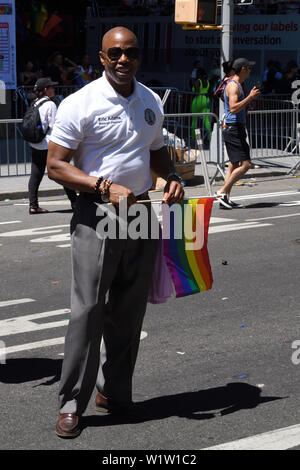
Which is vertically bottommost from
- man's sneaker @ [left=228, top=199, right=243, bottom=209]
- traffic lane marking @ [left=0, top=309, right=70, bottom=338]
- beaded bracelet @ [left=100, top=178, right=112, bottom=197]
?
man's sneaker @ [left=228, top=199, right=243, bottom=209]

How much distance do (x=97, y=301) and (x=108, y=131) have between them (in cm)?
86

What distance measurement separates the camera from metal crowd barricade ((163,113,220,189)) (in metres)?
14.0

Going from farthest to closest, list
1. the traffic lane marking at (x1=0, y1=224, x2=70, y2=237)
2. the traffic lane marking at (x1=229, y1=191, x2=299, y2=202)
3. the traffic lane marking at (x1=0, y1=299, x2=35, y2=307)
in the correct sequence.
→ the traffic lane marking at (x1=229, y1=191, x2=299, y2=202), the traffic lane marking at (x1=0, y1=224, x2=70, y2=237), the traffic lane marking at (x1=0, y1=299, x2=35, y2=307)

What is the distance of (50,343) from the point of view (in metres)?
5.93

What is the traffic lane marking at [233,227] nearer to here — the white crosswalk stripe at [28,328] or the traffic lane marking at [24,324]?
the white crosswalk stripe at [28,328]

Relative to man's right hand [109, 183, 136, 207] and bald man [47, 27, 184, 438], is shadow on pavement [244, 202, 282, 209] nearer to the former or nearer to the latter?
bald man [47, 27, 184, 438]

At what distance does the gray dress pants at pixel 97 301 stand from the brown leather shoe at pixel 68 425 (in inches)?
1.2

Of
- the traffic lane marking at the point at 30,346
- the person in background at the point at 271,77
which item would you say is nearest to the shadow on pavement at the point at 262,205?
the traffic lane marking at the point at 30,346

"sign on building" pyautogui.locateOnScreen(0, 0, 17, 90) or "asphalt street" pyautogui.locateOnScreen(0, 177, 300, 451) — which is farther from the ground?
"sign on building" pyautogui.locateOnScreen(0, 0, 17, 90)

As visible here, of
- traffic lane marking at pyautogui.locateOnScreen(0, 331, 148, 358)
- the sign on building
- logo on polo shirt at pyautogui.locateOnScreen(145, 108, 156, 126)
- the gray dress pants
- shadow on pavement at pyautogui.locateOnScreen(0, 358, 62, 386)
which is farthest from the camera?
the sign on building

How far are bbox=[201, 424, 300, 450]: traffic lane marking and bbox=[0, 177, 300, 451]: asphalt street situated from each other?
0.07 ft

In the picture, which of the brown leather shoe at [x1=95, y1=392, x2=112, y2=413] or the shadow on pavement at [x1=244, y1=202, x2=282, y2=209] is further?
the shadow on pavement at [x1=244, y1=202, x2=282, y2=209]

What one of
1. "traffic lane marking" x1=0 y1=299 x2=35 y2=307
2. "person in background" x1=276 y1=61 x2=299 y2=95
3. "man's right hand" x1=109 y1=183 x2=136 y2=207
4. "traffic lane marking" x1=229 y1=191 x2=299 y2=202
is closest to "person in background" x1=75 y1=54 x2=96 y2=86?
"person in background" x1=276 y1=61 x2=299 y2=95

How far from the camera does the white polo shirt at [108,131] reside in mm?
4250
